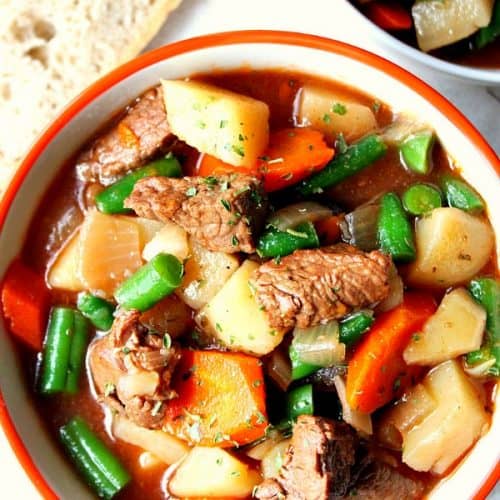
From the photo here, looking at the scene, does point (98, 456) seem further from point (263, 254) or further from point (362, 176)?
point (362, 176)

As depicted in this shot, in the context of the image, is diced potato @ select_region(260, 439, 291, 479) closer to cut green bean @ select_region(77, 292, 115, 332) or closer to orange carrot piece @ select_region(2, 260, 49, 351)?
cut green bean @ select_region(77, 292, 115, 332)

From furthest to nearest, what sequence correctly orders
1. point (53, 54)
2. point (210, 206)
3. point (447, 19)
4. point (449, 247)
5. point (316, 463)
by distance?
point (53, 54) → point (447, 19) → point (449, 247) → point (210, 206) → point (316, 463)

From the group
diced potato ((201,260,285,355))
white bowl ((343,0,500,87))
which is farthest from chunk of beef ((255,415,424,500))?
white bowl ((343,0,500,87))

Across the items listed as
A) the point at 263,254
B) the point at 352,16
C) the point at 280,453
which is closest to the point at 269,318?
the point at 263,254

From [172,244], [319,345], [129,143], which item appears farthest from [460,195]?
[129,143]

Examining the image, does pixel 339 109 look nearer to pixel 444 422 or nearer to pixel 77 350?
pixel 444 422

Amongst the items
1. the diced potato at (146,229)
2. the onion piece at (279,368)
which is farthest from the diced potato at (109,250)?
the onion piece at (279,368)
